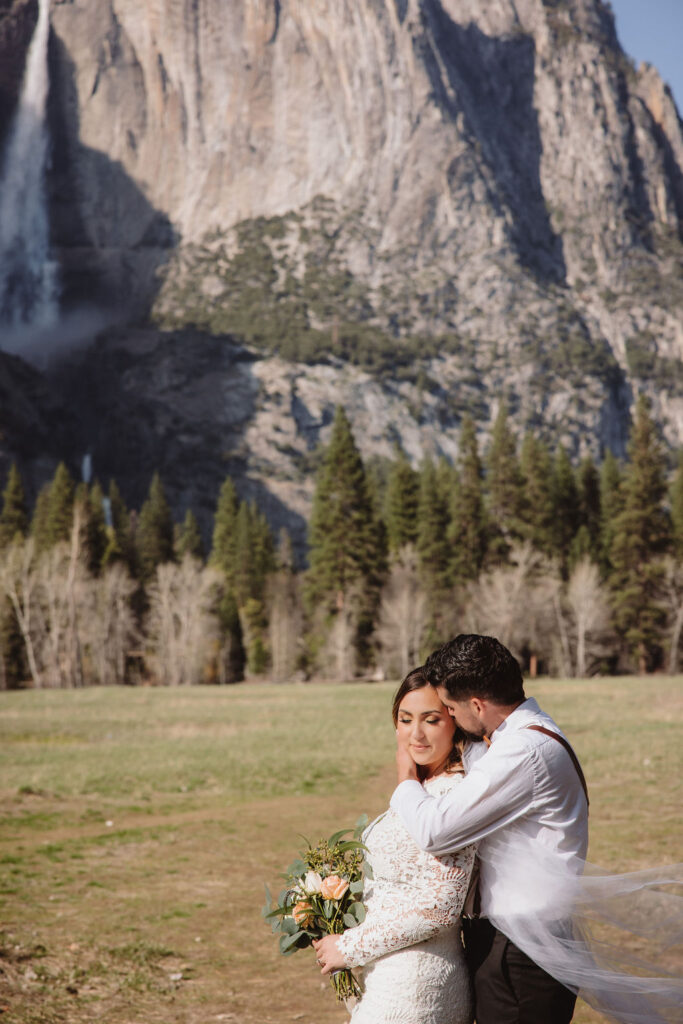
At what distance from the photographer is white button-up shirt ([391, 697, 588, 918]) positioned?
11.3ft

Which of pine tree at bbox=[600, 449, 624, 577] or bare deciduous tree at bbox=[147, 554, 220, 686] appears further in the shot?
pine tree at bbox=[600, 449, 624, 577]

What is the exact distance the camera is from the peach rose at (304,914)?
4.00 meters

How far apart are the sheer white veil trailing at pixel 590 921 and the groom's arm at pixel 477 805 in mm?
175

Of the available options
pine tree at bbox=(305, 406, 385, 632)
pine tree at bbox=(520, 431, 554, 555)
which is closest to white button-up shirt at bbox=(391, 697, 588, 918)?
pine tree at bbox=(305, 406, 385, 632)

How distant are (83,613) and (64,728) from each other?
124 feet

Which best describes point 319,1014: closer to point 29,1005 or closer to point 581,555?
point 29,1005

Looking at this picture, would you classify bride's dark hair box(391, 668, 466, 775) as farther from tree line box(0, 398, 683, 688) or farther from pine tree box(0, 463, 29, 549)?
pine tree box(0, 463, 29, 549)

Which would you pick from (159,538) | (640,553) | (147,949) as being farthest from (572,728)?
(159,538)

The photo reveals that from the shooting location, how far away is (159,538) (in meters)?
87.2

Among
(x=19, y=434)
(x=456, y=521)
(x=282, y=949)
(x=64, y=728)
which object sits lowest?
(x=64, y=728)

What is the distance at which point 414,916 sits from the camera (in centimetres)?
363

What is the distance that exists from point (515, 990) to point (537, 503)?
69859 mm

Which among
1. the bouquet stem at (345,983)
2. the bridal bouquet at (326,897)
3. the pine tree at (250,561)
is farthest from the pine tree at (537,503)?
the bouquet stem at (345,983)

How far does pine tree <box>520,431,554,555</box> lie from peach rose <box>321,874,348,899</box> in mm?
67161
